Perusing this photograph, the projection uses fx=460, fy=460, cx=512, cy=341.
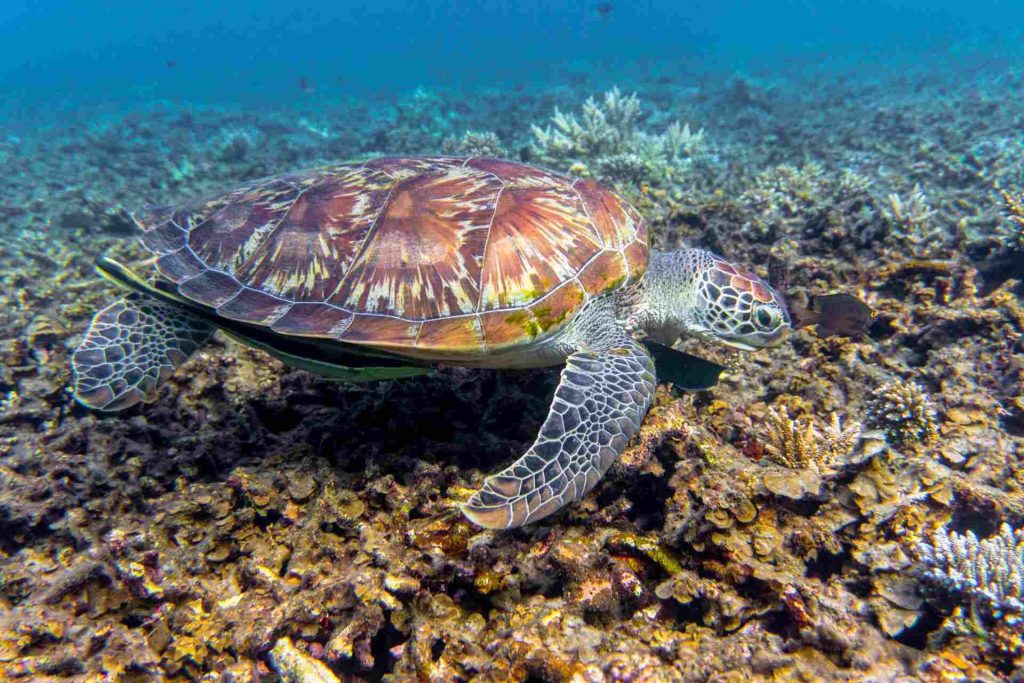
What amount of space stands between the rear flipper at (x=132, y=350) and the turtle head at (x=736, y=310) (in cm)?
356

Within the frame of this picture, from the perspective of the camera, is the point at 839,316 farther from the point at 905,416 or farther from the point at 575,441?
the point at 575,441

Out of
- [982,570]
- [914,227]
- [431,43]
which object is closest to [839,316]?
[914,227]

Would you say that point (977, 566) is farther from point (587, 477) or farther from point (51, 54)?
point (51, 54)

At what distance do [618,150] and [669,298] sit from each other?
473 centimetres

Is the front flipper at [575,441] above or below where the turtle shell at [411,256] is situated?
below

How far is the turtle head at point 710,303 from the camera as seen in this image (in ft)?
10.2

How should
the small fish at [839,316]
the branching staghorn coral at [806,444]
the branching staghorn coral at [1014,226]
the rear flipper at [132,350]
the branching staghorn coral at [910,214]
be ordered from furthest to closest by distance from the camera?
1. the branching staghorn coral at [910,214]
2. the branching staghorn coral at [1014,226]
3. the small fish at [839,316]
4. the rear flipper at [132,350]
5. the branching staghorn coral at [806,444]

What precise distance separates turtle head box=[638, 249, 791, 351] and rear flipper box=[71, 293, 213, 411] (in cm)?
329

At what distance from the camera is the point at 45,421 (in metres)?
2.99

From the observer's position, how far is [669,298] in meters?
3.35

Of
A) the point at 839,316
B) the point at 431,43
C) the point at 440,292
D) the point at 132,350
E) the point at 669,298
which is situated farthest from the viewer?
the point at 431,43

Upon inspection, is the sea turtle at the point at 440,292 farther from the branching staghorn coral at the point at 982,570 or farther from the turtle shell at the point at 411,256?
the branching staghorn coral at the point at 982,570

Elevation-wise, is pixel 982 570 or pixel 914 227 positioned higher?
pixel 914 227

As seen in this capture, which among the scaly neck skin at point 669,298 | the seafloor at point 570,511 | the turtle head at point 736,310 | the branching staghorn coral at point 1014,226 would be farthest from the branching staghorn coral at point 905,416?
the branching staghorn coral at point 1014,226
